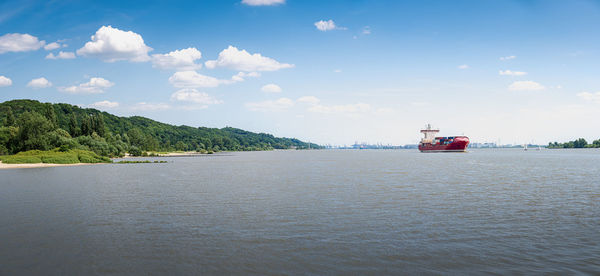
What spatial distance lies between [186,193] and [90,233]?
58.2 feet

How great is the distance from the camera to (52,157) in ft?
317

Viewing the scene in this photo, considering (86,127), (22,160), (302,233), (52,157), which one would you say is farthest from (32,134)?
(302,233)

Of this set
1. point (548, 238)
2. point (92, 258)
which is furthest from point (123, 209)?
point (548, 238)

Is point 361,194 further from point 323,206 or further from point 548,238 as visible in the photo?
point 548,238

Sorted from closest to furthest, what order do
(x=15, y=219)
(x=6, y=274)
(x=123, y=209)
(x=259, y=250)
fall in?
(x=6, y=274), (x=259, y=250), (x=15, y=219), (x=123, y=209)

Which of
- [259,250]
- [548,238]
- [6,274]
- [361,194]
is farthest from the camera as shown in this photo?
[361,194]

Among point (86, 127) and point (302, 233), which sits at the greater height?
point (86, 127)

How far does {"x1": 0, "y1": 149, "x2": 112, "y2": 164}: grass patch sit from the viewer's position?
9262 centimetres

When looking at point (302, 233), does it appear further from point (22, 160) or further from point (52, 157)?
point (22, 160)

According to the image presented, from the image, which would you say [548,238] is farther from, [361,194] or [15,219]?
[15,219]

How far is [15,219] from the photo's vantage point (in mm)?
25141

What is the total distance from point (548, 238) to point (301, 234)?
13422mm

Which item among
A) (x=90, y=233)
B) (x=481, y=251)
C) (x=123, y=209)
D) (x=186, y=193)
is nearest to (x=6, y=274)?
(x=90, y=233)

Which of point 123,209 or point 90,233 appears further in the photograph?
point 123,209
